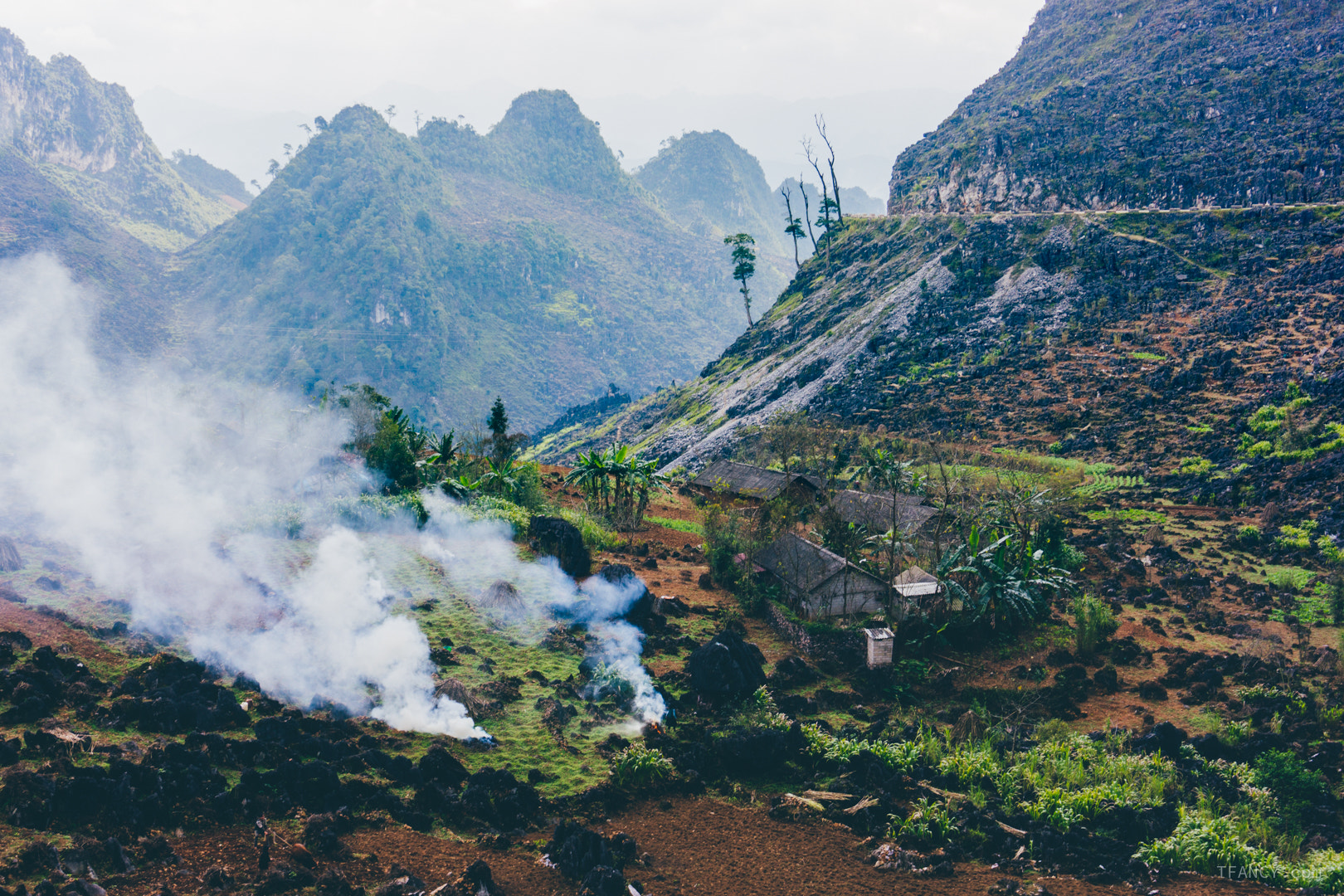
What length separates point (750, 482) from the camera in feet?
150

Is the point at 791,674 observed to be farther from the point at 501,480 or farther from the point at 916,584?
the point at 501,480

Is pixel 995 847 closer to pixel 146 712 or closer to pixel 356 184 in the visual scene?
pixel 146 712

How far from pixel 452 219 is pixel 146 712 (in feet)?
640

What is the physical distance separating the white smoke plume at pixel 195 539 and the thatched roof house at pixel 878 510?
1931cm

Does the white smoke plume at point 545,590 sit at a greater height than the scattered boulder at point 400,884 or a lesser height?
greater

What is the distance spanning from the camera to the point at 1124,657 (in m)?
24.8

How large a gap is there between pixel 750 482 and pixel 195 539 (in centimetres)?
2862

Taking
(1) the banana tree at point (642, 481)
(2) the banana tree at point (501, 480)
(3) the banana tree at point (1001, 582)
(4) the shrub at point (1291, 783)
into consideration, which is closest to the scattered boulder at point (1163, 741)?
(4) the shrub at point (1291, 783)

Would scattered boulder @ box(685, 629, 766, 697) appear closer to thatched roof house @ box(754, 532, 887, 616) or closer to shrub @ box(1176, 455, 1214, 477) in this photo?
thatched roof house @ box(754, 532, 887, 616)

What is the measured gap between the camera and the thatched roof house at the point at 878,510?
3412cm

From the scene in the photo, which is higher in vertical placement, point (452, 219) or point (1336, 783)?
point (452, 219)

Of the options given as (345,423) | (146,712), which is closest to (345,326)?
(345,423)

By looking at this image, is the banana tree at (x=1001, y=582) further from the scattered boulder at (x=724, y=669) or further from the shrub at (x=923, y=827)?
the shrub at (x=923, y=827)

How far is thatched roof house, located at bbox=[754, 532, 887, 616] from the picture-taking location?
2653 centimetres
